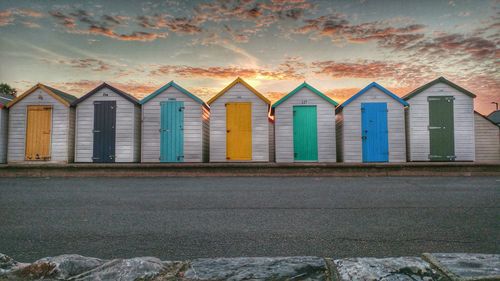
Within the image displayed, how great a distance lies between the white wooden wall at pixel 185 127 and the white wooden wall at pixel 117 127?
0.46m

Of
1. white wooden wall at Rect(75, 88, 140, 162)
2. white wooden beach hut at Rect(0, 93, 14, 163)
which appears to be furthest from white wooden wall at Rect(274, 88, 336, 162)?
white wooden beach hut at Rect(0, 93, 14, 163)

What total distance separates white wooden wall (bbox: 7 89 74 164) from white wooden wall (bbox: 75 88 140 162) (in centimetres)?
41

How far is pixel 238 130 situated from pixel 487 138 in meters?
12.3

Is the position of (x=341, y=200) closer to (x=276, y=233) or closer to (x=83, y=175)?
(x=276, y=233)

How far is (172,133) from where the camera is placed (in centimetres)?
1362

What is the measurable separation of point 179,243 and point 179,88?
10.9 m

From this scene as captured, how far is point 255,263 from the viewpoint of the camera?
6.22ft

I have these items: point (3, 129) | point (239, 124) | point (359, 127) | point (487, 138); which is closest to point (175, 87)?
point (239, 124)

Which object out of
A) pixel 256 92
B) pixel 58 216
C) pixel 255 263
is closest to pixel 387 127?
pixel 256 92

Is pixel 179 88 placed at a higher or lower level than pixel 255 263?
higher

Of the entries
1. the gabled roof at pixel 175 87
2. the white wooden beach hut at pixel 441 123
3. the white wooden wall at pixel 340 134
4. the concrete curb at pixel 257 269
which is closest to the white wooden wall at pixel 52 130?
the gabled roof at pixel 175 87

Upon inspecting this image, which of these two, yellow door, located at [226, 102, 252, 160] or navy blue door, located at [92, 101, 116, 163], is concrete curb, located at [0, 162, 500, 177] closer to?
yellow door, located at [226, 102, 252, 160]

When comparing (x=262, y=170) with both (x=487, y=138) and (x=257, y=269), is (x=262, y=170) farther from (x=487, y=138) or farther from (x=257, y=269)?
(x=487, y=138)

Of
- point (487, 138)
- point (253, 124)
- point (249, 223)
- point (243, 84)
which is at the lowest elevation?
point (249, 223)
